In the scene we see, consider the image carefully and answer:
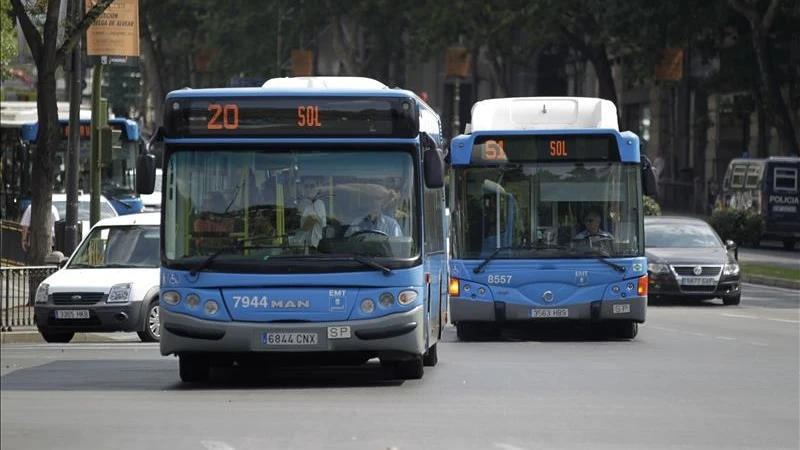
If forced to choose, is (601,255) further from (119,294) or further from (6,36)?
(6,36)

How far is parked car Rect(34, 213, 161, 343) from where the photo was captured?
2242 centimetres

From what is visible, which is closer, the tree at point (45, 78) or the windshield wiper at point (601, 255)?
the windshield wiper at point (601, 255)

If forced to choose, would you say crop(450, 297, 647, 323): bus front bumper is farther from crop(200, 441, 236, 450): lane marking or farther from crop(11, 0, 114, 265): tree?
crop(200, 441, 236, 450): lane marking

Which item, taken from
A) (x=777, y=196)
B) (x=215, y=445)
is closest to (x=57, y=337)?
(x=215, y=445)

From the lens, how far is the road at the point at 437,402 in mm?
12469

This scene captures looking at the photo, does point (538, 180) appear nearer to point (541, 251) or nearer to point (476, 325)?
point (541, 251)

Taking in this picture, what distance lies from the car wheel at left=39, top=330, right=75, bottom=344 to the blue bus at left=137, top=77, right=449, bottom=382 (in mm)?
7561

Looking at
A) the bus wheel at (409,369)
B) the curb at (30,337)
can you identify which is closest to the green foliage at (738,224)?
the curb at (30,337)

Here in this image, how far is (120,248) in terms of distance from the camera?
2370 cm

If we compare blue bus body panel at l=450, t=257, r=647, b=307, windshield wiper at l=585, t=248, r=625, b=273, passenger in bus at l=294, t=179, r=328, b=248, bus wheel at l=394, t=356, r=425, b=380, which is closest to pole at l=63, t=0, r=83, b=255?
blue bus body panel at l=450, t=257, r=647, b=307

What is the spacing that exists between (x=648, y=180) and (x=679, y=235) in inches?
388

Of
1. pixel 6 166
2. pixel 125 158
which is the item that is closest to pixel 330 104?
pixel 125 158

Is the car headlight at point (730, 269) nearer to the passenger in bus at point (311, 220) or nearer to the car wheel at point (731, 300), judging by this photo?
the car wheel at point (731, 300)

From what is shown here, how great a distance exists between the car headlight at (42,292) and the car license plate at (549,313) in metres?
5.76
